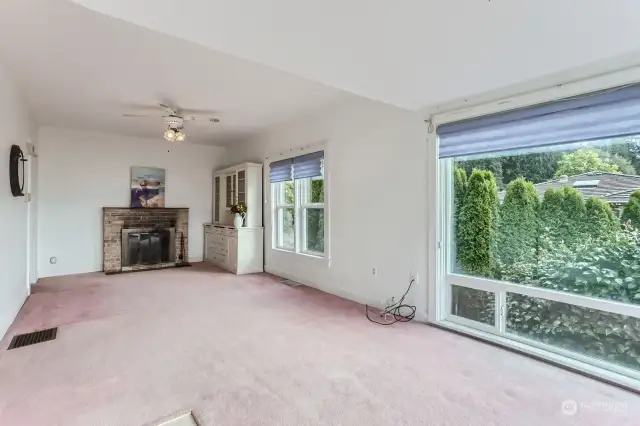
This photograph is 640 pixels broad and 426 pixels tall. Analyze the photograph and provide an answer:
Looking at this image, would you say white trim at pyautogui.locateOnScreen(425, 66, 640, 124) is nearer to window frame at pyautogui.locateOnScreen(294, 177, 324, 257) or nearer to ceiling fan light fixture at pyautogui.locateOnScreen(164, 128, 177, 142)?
window frame at pyautogui.locateOnScreen(294, 177, 324, 257)

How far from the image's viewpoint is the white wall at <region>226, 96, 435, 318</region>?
138 inches

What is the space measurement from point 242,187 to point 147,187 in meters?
1.93

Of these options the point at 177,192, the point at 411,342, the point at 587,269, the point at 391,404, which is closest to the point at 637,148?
the point at 587,269

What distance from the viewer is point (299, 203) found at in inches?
210

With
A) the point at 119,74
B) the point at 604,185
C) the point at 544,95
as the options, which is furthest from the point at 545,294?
the point at 119,74

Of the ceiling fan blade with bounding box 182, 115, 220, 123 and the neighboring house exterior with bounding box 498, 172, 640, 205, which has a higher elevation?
the ceiling fan blade with bounding box 182, 115, 220, 123

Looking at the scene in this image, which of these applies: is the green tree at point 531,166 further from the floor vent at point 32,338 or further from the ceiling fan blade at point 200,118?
the floor vent at point 32,338

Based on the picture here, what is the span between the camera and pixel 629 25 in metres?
1.79

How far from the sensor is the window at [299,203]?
4926 mm

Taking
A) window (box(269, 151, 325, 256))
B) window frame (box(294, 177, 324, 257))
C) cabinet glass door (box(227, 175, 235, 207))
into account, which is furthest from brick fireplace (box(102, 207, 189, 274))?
window frame (box(294, 177, 324, 257))

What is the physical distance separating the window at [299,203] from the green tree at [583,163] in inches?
109

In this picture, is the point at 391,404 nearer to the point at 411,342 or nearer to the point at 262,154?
the point at 411,342

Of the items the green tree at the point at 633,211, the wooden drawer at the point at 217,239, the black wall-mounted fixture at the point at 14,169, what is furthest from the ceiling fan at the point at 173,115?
the green tree at the point at 633,211

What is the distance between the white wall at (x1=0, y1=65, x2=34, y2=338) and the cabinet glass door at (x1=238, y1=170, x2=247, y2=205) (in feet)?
9.78
